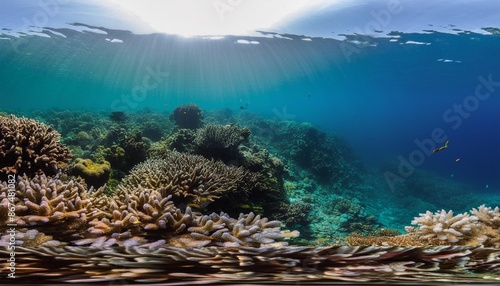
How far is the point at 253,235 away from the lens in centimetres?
296

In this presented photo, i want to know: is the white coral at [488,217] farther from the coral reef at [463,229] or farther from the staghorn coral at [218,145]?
the staghorn coral at [218,145]

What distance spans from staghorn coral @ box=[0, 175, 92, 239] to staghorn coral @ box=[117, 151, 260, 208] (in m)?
0.93

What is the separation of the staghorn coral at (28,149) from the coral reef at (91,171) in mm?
544

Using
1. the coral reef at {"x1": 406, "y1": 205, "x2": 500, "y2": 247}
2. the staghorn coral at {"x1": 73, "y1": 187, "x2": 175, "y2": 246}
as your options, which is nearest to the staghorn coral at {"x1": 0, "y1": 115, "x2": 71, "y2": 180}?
the staghorn coral at {"x1": 73, "y1": 187, "x2": 175, "y2": 246}

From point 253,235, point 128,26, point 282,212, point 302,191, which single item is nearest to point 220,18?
point 128,26

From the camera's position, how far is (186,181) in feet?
14.8

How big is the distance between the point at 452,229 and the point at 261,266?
9.59ft

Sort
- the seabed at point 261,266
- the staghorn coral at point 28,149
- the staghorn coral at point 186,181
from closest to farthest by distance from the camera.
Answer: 1. the seabed at point 261,266
2. the staghorn coral at point 28,149
3. the staghorn coral at point 186,181

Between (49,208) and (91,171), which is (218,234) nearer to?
(49,208)

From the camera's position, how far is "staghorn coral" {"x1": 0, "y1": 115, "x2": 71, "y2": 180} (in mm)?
4277

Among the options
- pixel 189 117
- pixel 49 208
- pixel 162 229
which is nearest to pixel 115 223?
pixel 162 229

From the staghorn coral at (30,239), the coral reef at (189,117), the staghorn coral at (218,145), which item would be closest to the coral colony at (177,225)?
the staghorn coral at (30,239)

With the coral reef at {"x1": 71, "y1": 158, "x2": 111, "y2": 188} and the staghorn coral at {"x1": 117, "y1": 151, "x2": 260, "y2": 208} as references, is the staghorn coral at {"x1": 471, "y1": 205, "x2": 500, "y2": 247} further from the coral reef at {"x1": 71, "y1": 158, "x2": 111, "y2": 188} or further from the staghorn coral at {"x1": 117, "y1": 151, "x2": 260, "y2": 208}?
the coral reef at {"x1": 71, "y1": 158, "x2": 111, "y2": 188}

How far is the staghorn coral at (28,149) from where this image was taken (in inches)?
168
